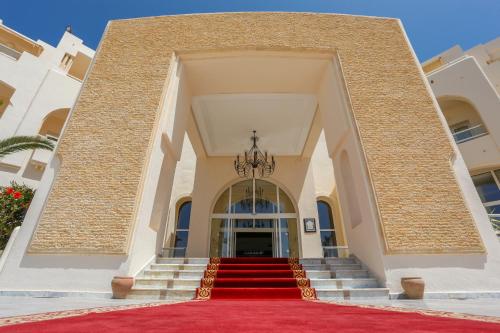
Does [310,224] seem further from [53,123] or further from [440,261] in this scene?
[53,123]

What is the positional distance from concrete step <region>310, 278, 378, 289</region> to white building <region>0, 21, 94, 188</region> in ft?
35.1

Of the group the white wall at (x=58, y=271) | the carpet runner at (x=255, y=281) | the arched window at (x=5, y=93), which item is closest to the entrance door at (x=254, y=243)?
the carpet runner at (x=255, y=281)

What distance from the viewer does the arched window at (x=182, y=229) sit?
1045 cm

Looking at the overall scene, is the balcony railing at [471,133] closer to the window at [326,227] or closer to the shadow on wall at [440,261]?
the window at [326,227]

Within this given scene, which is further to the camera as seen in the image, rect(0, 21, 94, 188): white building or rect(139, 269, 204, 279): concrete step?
rect(0, 21, 94, 188): white building

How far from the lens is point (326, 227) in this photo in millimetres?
11094

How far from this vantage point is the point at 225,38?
7.59 meters

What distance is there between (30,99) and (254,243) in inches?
441

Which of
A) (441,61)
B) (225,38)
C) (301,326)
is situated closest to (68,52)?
(225,38)

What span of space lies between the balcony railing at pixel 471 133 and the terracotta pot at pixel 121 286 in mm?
11701

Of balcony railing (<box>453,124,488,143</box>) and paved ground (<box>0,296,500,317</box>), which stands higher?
balcony railing (<box>453,124,488,143</box>)

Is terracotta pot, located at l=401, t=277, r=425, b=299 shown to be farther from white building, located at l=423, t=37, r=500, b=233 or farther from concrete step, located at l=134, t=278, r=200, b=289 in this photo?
white building, located at l=423, t=37, r=500, b=233

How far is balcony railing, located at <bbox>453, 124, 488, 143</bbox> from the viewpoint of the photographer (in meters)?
9.27

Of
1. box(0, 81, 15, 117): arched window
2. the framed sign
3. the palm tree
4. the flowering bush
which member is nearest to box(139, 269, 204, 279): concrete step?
the flowering bush
